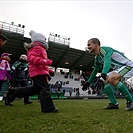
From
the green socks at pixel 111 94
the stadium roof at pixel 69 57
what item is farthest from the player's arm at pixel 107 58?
the stadium roof at pixel 69 57

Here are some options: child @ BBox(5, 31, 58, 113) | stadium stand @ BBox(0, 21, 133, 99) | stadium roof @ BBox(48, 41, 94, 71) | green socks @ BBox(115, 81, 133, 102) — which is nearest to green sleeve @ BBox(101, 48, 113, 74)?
green socks @ BBox(115, 81, 133, 102)

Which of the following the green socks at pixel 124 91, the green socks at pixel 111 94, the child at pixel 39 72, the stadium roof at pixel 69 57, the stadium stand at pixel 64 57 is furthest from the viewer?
the stadium roof at pixel 69 57

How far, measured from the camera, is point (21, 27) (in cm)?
2434

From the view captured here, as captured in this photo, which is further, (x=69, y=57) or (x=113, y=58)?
(x=69, y=57)

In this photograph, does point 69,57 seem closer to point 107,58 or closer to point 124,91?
point 124,91

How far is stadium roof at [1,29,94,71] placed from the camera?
23766 millimetres

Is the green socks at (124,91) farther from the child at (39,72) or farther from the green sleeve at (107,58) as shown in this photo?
the child at (39,72)

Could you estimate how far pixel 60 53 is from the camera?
28.9 m

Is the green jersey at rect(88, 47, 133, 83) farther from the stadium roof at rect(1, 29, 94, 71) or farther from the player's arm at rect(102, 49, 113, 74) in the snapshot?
the stadium roof at rect(1, 29, 94, 71)

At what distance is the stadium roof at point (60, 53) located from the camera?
2377 centimetres

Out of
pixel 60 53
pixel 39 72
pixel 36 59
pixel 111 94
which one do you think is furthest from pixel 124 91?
pixel 60 53

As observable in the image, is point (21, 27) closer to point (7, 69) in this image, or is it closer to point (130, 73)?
point (7, 69)

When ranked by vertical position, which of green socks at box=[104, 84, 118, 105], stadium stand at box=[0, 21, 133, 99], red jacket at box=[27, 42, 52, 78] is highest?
stadium stand at box=[0, 21, 133, 99]

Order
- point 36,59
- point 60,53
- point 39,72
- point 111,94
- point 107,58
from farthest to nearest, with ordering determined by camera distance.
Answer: point 60,53
point 111,94
point 107,58
point 39,72
point 36,59
